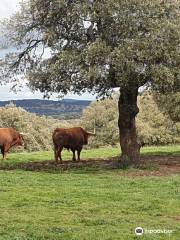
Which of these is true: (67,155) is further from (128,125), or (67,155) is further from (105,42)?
(105,42)

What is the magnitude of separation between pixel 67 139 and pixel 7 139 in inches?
170

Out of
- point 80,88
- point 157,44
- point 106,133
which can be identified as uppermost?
point 157,44

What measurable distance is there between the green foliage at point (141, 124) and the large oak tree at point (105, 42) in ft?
127

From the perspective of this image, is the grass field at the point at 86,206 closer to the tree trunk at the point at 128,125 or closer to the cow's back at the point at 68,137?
the tree trunk at the point at 128,125

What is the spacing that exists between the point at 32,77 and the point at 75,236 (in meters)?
15.5

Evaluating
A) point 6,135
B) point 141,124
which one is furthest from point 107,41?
point 141,124

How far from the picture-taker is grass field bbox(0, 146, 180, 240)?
39.8 ft

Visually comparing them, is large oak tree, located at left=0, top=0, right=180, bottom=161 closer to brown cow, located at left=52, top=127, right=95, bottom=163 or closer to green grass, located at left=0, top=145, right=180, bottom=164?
brown cow, located at left=52, top=127, right=95, bottom=163

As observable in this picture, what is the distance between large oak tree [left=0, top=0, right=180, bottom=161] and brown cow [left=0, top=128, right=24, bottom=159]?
245 inches

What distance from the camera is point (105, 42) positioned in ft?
77.5

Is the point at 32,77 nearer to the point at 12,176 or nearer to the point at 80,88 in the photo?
the point at 80,88

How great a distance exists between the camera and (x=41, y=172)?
78.2 feet

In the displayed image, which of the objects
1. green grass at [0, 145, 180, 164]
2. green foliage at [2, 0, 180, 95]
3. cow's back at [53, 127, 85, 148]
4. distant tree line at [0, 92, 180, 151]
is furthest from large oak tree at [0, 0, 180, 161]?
distant tree line at [0, 92, 180, 151]

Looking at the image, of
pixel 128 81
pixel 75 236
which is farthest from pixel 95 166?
pixel 75 236
